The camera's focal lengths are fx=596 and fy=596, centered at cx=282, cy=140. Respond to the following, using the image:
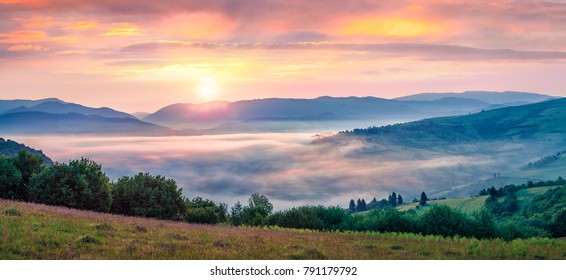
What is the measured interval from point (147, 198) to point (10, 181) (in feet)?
41.4

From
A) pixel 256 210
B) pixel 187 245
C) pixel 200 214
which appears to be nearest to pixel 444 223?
pixel 200 214

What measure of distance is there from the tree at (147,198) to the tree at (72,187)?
330 cm

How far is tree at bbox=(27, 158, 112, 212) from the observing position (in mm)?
52312

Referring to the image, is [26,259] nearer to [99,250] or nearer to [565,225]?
[99,250]

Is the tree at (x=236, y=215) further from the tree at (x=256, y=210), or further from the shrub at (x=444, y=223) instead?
the shrub at (x=444, y=223)

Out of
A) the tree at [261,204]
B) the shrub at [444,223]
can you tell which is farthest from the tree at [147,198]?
the shrub at [444,223]

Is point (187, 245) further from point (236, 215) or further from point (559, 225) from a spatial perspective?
point (559, 225)

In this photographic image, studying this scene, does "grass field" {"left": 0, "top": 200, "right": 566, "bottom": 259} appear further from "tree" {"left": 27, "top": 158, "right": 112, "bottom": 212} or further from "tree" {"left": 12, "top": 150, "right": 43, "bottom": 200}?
"tree" {"left": 12, "top": 150, "right": 43, "bottom": 200}

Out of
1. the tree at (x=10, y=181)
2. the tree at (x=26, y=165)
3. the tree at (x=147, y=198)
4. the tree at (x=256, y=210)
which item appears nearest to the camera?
the tree at (x=10, y=181)

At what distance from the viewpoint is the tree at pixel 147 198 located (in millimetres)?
57812

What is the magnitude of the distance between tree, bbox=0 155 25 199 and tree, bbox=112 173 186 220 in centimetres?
872

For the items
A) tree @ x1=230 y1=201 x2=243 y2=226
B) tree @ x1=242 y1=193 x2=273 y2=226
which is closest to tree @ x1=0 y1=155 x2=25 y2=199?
tree @ x1=230 y1=201 x2=243 y2=226

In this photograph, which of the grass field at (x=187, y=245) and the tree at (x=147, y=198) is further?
the tree at (x=147, y=198)

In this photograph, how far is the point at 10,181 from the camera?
55625 mm
